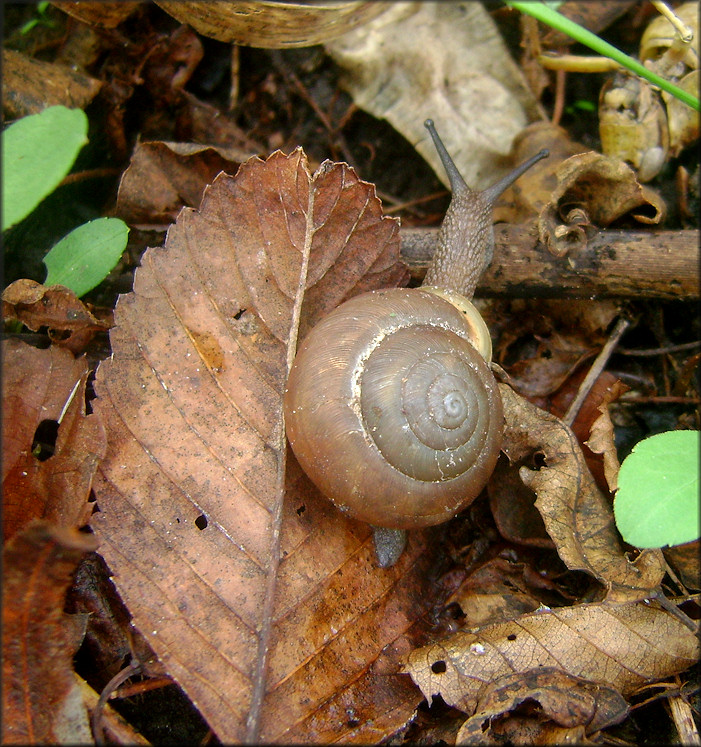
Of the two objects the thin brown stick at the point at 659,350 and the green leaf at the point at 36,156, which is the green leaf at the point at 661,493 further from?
the green leaf at the point at 36,156

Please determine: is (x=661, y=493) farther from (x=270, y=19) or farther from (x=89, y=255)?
(x=270, y=19)

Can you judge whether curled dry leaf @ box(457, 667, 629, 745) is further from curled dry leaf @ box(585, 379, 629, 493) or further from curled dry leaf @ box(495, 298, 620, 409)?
curled dry leaf @ box(495, 298, 620, 409)

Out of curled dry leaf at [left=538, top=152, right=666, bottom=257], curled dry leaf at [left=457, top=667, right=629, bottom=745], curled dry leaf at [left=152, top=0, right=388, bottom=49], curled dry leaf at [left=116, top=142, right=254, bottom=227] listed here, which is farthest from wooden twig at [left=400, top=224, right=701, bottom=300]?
curled dry leaf at [left=457, top=667, right=629, bottom=745]

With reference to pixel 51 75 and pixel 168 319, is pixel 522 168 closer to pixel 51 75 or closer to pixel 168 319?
pixel 168 319

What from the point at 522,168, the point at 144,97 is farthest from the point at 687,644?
the point at 144,97

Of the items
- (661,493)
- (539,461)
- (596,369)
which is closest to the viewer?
(661,493)

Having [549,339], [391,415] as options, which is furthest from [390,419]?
[549,339]
